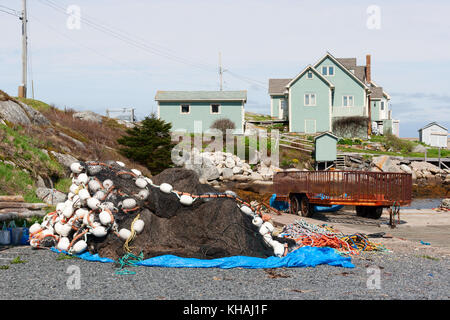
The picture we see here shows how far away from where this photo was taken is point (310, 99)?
1970 inches

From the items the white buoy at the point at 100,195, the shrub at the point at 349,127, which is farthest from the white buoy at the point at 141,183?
the shrub at the point at 349,127

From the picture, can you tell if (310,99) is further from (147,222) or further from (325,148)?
(147,222)

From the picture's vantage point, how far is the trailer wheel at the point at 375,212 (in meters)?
18.5

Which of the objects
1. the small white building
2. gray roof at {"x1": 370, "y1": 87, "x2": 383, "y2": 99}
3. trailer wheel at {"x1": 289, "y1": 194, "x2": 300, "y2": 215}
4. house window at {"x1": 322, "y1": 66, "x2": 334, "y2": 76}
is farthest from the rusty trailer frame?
the small white building

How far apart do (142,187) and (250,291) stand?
3.98 metres

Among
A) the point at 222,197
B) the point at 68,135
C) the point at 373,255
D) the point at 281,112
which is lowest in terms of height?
the point at 373,255

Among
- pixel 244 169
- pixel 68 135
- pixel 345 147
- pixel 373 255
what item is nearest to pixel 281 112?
pixel 345 147

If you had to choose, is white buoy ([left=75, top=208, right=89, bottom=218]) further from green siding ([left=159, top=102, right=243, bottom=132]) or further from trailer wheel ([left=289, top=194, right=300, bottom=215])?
green siding ([left=159, top=102, right=243, bottom=132])

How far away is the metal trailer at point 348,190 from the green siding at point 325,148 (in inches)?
874

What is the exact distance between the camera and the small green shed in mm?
41781

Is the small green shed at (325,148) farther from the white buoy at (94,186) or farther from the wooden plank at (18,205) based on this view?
the white buoy at (94,186)

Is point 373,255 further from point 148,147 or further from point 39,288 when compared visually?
point 148,147

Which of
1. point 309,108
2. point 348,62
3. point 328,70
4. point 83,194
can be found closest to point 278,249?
point 83,194

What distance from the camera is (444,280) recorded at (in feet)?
25.1
